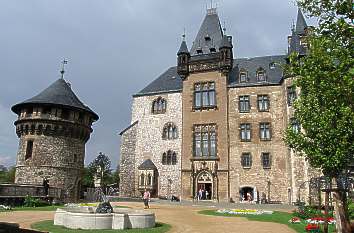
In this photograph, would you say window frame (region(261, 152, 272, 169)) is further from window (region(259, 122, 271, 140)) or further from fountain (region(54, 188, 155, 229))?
fountain (region(54, 188, 155, 229))

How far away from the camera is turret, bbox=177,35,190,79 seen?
3966 centimetres

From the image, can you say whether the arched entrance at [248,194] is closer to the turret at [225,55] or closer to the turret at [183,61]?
the turret at [225,55]

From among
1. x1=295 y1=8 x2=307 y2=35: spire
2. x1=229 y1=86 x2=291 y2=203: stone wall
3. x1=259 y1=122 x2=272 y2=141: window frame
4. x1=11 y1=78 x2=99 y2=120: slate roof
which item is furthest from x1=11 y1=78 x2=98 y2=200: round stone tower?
x1=295 y1=8 x2=307 y2=35: spire

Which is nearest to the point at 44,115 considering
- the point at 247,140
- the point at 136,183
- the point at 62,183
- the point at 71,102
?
the point at 71,102

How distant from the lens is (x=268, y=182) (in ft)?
112

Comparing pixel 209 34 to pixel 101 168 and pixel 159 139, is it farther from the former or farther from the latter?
pixel 101 168

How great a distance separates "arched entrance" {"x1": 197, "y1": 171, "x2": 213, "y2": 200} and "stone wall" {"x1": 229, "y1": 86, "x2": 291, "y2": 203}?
7.85 feet

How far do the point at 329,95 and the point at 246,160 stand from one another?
23.4 m

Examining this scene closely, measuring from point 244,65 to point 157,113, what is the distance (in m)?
11.9

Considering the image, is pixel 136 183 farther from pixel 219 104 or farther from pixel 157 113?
pixel 219 104

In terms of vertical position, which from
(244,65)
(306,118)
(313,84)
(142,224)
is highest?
(244,65)

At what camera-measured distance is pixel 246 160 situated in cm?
3544

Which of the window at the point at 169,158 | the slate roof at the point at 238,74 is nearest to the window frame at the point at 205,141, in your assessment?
the window at the point at 169,158

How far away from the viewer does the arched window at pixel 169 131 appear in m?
39.1
